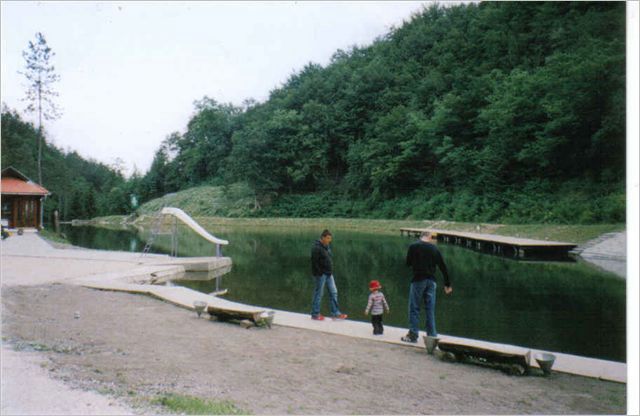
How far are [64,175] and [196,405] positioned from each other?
2477 inches

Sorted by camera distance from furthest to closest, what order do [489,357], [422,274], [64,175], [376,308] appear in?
[64,175] < [376,308] < [422,274] < [489,357]

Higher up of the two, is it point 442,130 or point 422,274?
point 442,130

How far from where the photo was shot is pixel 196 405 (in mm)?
4469

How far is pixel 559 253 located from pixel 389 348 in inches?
703

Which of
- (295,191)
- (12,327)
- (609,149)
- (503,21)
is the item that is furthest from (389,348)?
(295,191)

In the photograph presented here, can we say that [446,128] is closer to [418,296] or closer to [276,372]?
[418,296]

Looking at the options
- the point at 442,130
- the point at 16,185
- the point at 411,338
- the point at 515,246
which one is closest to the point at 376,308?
the point at 411,338

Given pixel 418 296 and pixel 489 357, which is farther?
pixel 418 296

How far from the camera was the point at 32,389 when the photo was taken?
4.57 m

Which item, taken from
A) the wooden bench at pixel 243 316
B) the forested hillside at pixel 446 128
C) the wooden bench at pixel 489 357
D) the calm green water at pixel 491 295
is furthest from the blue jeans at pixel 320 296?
the forested hillside at pixel 446 128

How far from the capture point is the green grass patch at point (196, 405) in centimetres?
433

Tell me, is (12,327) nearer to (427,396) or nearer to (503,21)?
(427,396)

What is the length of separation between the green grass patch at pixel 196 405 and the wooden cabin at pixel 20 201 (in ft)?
98.2

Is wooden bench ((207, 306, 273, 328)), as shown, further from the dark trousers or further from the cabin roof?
the cabin roof
